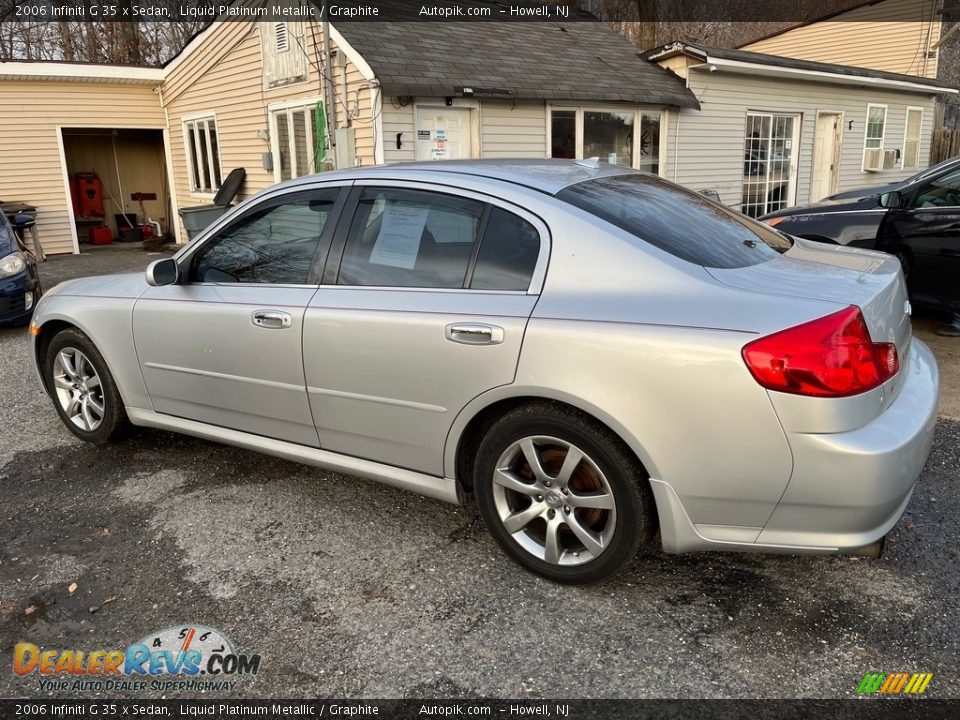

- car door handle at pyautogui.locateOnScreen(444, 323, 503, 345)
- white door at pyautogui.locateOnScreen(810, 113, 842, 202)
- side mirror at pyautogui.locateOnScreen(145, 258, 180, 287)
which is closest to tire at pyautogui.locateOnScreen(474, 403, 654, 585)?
car door handle at pyautogui.locateOnScreen(444, 323, 503, 345)

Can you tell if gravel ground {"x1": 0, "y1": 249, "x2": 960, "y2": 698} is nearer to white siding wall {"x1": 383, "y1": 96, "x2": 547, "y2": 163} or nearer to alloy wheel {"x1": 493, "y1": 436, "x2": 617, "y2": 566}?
alloy wheel {"x1": 493, "y1": 436, "x2": 617, "y2": 566}

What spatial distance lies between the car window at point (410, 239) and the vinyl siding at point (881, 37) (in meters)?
21.8

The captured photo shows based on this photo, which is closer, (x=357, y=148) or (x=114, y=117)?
(x=357, y=148)

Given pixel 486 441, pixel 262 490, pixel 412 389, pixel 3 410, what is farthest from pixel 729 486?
pixel 3 410

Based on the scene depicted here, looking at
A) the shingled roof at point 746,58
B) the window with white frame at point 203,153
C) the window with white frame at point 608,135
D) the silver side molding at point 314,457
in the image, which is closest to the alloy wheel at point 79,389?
the silver side molding at point 314,457

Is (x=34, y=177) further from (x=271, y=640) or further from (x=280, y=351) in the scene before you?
(x=271, y=640)

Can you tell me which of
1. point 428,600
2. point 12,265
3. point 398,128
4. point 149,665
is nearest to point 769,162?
point 398,128

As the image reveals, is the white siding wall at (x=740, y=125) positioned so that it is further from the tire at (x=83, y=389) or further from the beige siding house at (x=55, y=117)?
the beige siding house at (x=55, y=117)

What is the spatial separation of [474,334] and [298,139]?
9.96m

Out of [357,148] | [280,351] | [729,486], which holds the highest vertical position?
[357,148]

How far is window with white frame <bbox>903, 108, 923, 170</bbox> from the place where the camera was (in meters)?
17.1

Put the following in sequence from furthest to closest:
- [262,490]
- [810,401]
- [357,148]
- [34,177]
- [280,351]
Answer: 1. [34,177]
2. [357,148]
3. [262,490]
4. [280,351]
5. [810,401]

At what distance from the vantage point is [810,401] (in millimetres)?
2215

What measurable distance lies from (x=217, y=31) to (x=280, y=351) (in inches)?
471
